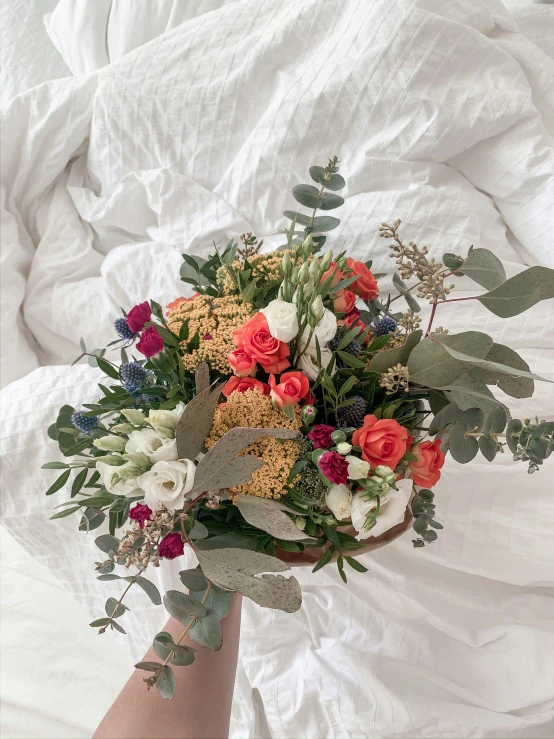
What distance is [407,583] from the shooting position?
3.03 feet

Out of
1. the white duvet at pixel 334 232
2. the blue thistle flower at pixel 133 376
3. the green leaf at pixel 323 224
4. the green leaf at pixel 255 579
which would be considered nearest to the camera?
the green leaf at pixel 255 579

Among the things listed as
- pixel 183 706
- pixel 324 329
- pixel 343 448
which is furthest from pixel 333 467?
pixel 183 706

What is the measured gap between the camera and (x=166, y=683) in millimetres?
532

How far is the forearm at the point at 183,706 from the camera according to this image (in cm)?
65

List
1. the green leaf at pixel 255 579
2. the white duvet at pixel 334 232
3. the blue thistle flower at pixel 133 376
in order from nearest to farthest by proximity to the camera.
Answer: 1. the green leaf at pixel 255 579
2. the blue thistle flower at pixel 133 376
3. the white duvet at pixel 334 232

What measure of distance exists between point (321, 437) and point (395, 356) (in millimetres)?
103

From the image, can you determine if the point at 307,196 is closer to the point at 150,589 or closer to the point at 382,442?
the point at 382,442

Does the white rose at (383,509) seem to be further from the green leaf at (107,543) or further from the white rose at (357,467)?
the green leaf at (107,543)

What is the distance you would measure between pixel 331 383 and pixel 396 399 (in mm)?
83

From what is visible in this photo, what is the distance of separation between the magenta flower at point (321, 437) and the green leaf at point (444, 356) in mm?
91

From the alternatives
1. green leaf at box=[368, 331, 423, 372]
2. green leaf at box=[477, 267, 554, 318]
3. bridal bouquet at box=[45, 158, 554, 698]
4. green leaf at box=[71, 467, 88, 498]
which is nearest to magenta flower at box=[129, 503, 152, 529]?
bridal bouquet at box=[45, 158, 554, 698]

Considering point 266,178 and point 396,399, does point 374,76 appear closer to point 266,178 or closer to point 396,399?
point 266,178

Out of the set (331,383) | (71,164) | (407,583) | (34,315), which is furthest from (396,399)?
(71,164)

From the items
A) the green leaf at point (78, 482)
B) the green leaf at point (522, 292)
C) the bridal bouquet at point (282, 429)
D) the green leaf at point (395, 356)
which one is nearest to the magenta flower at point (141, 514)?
the bridal bouquet at point (282, 429)
